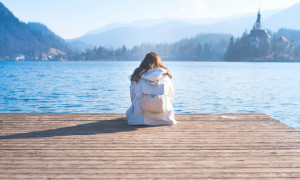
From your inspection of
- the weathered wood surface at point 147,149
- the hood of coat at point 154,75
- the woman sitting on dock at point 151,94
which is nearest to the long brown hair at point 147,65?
the woman sitting on dock at point 151,94

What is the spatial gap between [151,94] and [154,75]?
0.36 meters

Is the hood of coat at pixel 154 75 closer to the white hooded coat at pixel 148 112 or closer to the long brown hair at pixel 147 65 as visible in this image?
the white hooded coat at pixel 148 112

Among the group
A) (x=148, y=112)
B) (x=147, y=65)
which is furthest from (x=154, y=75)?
(x=148, y=112)

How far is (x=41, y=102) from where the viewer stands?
19.8 meters

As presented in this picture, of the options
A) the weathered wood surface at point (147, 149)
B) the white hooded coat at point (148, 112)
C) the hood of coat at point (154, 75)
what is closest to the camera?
the weathered wood surface at point (147, 149)

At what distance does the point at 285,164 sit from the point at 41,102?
1901 cm

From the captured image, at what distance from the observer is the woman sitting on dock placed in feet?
16.9

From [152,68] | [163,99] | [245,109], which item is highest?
[152,68]

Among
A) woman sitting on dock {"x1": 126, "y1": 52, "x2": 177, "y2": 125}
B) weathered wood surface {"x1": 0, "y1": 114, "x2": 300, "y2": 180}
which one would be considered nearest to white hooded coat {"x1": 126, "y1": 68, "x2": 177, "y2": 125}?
woman sitting on dock {"x1": 126, "y1": 52, "x2": 177, "y2": 125}

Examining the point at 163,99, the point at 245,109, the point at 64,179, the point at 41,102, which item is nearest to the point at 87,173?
the point at 64,179

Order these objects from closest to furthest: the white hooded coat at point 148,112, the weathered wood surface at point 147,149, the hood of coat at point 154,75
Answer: the weathered wood surface at point 147,149
the hood of coat at point 154,75
the white hooded coat at point 148,112

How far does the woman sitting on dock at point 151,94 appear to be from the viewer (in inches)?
203

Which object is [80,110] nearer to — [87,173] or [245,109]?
[245,109]

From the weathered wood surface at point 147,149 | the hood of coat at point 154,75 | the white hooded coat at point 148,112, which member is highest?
the hood of coat at point 154,75
